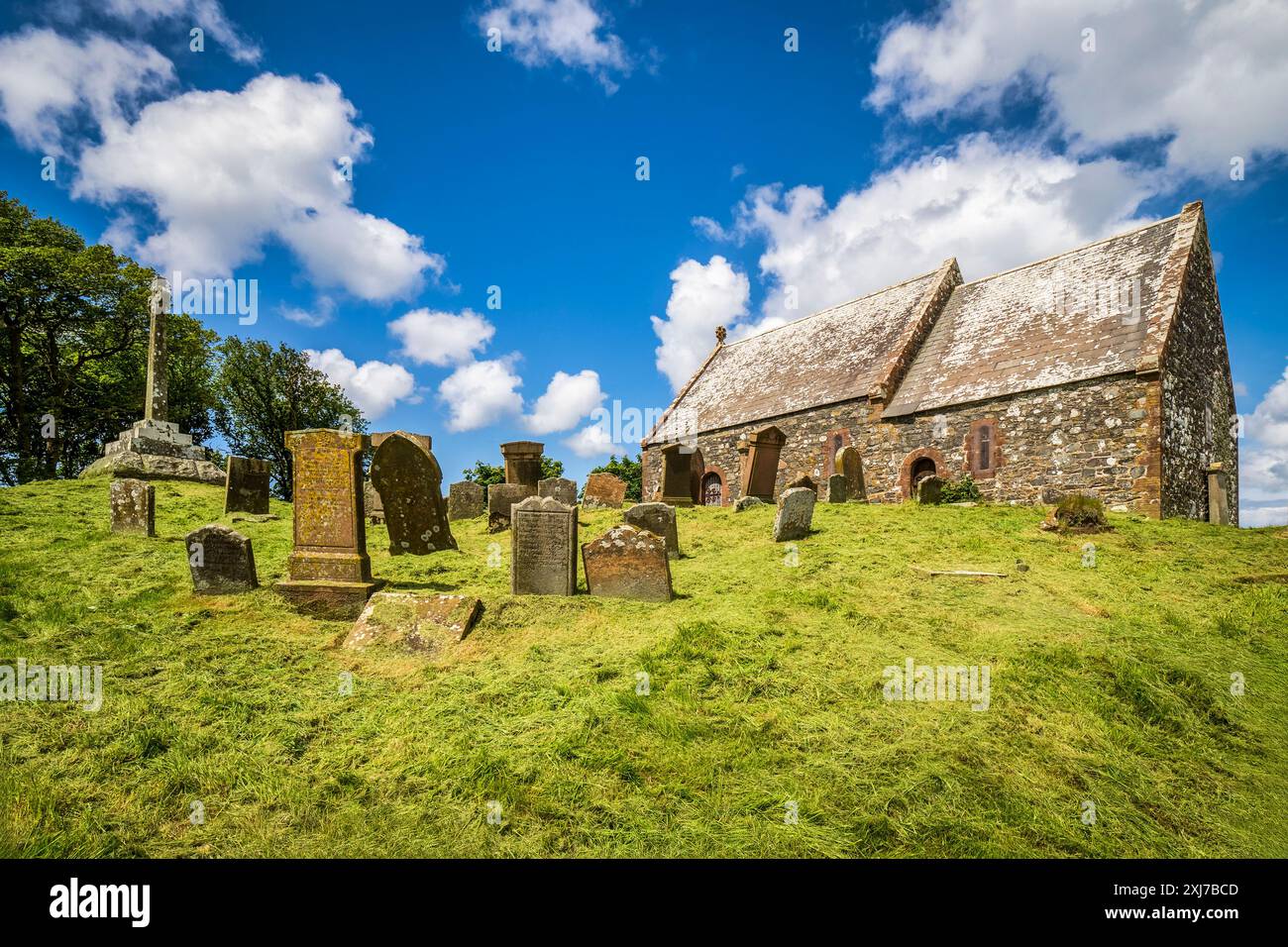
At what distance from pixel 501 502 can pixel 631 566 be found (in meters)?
6.46

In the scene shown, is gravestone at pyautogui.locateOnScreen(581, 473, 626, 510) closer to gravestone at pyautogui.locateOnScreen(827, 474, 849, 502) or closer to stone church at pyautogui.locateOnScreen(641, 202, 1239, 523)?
stone church at pyautogui.locateOnScreen(641, 202, 1239, 523)

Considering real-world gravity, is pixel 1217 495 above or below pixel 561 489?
below

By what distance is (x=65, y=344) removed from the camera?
24.2 meters

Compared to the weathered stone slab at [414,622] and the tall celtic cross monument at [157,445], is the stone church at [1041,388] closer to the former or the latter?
the weathered stone slab at [414,622]

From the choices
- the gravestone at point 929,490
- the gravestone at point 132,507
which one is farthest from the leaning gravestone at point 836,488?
the gravestone at point 132,507

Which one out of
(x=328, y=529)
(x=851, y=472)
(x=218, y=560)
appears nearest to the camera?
(x=218, y=560)

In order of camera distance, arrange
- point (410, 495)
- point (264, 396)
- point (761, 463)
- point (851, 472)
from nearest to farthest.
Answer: point (410, 495) → point (761, 463) → point (851, 472) → point (264, 396)

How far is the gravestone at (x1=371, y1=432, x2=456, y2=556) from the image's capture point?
29.4ft

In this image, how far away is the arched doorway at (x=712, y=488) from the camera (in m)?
24.5

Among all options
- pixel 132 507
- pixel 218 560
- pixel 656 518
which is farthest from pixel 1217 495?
pixel 132 507

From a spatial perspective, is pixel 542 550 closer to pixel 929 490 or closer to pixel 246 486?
pixel 246 486

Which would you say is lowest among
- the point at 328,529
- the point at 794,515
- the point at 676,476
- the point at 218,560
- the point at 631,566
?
the point at 631,566
